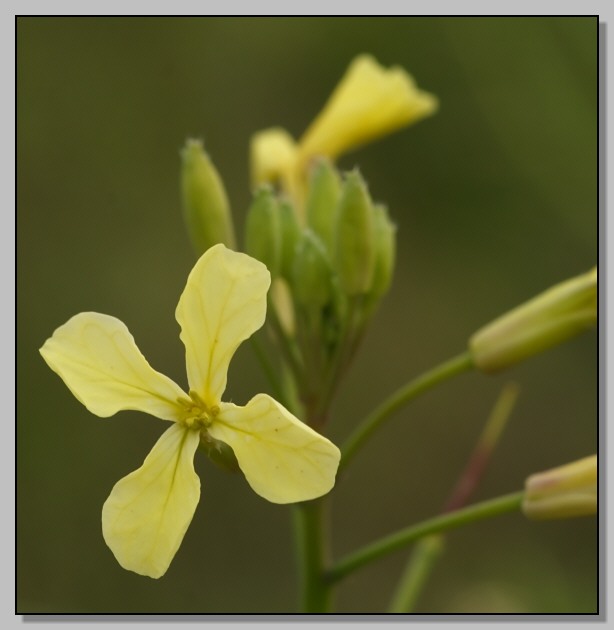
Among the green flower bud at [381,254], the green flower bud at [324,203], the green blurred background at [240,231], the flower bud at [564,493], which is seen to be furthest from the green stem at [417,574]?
the green blurred background at [240,231]

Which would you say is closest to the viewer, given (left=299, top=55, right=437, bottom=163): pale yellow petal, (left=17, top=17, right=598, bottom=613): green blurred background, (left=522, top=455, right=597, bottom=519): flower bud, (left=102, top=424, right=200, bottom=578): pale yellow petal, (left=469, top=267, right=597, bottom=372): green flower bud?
(left=102, top=424, right=200, bottom=578): pale yellow petal

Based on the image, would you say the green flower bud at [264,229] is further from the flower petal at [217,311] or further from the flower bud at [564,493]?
the flower bud at [564,493]


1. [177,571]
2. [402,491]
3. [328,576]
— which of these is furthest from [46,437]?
[328,576]

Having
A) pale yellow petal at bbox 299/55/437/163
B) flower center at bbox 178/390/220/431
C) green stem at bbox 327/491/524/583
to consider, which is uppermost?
pale yellow petal at bbox 299/55/437/163

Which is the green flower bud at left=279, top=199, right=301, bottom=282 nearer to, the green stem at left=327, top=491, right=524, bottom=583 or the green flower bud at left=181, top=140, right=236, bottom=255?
the green flower bud at left=181, top=140, right=236, bottom=255

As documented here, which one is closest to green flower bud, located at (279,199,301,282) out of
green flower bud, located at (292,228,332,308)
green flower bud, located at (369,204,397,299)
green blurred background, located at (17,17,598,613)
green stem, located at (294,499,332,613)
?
green flower bud, located at (292,228,332,308)

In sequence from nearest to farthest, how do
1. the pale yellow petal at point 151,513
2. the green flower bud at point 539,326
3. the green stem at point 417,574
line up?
the pale yellow petal at point 151,513
the green flower bud at point 539,326
the green stem at point 417,574

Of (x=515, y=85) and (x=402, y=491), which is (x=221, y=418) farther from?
(x=402, y=491)
